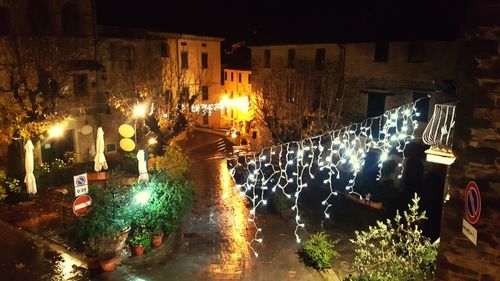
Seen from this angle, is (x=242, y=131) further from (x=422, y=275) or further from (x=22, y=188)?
(x=422, y=275)

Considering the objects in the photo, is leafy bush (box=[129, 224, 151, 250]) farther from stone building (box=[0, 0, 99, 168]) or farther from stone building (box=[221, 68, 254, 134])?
stone building (box=[221, 68, 254, 134])

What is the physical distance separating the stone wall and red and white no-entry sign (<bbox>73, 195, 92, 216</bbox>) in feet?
30.9

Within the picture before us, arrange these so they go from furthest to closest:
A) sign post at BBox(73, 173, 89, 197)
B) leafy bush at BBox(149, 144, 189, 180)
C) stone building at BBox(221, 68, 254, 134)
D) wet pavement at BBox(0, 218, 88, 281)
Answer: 1. stone building at BBox(221, 68, 254, 134)
2. leafy bush at BBox(149, 144, 189, 180)
3. sign post at BBox(73, 173, 89, 197)
4. wet pavement at BBox(0, 218, 88, 281)

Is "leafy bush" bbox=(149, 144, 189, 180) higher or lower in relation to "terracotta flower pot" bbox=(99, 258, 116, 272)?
higher

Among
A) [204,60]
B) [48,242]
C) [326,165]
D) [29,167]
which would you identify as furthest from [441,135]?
[204,60]

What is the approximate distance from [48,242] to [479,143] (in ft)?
42.4

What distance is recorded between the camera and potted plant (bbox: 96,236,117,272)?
1148 cm

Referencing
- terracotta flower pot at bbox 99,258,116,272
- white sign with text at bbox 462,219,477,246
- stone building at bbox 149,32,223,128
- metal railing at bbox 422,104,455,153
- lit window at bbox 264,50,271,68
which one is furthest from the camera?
stone building at bbox 149,32,223,128

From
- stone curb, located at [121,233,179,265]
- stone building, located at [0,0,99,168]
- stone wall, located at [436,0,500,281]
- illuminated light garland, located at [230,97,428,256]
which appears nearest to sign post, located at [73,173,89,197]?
stone curb, located at [121,233,179,265]

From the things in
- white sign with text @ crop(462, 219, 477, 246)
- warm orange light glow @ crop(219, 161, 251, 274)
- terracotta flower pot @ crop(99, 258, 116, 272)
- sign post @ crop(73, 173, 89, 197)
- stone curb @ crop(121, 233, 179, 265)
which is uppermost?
white sign with text @ crop(462, 219, 477, 246)

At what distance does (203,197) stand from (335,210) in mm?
6241

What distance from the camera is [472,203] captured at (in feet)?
17.6

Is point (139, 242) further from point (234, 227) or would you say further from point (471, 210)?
point (471, 210)

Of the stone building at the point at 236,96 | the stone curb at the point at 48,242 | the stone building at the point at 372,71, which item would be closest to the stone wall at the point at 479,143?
the stone curb at the point at 48,242
